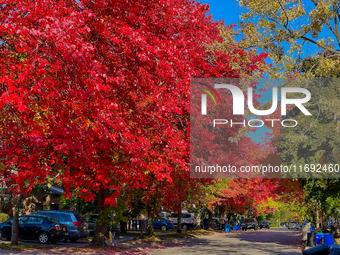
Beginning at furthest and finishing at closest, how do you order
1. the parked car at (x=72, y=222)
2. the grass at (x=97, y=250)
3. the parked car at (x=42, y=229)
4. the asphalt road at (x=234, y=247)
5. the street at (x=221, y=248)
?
the parked car at (x=72, y=222), the parked car at (x=42, y=229), the asphalt road at (x=234, y=247), the street at (x=221, y=248), the grass at (x=97, y=250)

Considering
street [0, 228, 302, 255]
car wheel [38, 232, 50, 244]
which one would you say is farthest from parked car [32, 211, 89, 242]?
car wheel [38, 232, 50, 244]

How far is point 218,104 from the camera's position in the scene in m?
19.1

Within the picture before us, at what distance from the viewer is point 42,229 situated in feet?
67.9

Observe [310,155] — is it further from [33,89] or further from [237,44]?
[33,89]

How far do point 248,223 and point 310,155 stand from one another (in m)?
51.2

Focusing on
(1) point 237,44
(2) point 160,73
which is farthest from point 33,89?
(1) point 237,44

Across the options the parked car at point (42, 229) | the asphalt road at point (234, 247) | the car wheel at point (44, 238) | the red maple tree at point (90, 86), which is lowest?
the asphalt road at point (234, 247)

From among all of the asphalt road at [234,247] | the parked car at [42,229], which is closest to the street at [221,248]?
the asphalt road at [234,247]

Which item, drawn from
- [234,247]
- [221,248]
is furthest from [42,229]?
[234,247]

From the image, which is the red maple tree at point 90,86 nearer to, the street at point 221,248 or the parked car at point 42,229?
the street at point 221,248

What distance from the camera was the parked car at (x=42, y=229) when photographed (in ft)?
67.6

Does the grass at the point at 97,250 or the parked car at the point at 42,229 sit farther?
the parked car at the point at 42,229

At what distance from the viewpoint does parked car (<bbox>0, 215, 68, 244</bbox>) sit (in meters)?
20.6

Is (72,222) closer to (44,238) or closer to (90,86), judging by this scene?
(44,238)
